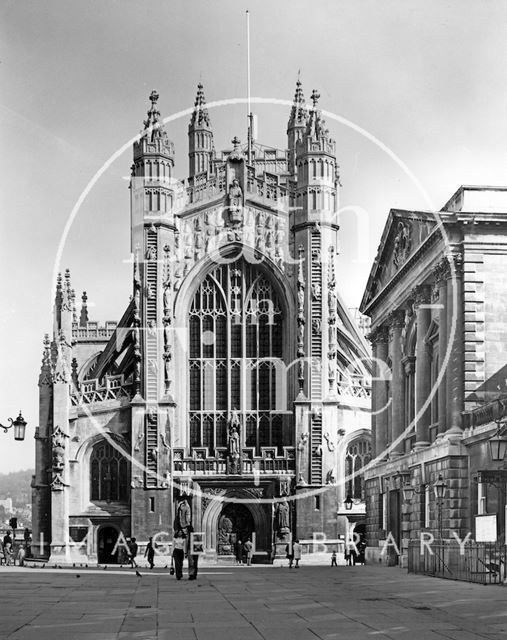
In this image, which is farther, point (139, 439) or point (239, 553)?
point (139, 439)

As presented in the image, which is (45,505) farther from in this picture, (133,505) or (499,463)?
(499,463)

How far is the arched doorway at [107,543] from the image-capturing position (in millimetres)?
66438

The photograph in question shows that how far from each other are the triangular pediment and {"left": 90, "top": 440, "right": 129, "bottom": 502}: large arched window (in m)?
16.7

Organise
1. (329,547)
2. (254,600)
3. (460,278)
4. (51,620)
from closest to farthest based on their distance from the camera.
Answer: (51,620)
(254,600)
(460,278)
(329,547)

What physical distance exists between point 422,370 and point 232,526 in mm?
22736

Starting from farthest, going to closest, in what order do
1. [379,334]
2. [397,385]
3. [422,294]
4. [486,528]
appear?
[379,334] → [397,385] → [422,294] → [486,528]

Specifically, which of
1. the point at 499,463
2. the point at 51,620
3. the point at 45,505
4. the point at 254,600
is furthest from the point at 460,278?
the point at 45,505

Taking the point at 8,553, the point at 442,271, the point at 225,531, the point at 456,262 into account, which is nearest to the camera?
the point at 456,262

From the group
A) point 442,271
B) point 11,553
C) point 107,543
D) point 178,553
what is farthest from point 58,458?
point 178,553

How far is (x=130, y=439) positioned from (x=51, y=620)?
4514cm

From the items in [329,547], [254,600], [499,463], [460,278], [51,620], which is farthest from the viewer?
[329,547]

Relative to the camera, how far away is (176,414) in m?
67.1

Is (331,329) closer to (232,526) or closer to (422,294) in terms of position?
(232,526)

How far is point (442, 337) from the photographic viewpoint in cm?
4350
